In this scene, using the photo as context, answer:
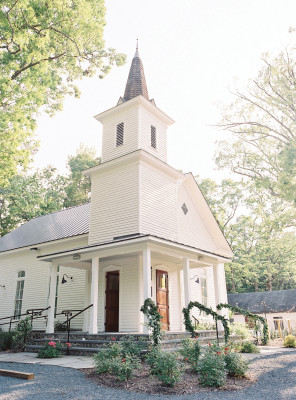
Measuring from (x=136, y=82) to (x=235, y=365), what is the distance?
12.9 metres

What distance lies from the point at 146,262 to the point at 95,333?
287 centimetres

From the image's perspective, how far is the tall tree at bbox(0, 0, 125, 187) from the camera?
10.1 metres

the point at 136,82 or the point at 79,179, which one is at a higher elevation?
the point at 79,179

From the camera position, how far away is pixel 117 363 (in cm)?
627

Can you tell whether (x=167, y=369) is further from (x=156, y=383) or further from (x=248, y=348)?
(x=248, y=348)

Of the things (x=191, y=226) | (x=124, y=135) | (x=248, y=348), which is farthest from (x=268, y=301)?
(x=124, y=135)

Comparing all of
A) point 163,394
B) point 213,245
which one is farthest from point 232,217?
point 163,394

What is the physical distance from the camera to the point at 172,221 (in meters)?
13.7

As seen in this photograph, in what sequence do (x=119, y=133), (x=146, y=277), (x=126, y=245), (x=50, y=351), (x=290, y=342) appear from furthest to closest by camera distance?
(x=119, y=133)
(x=290, y=342)
(x=126, y=245)
(x=146, y=277)
(x=50, y=351)

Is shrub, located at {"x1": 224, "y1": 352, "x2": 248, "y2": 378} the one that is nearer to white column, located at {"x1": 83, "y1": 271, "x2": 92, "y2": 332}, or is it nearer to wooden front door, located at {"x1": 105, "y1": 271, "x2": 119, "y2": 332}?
wooden front door, located at {"x1": 105, "y1": 271, "x2": 119, "y2": 332}

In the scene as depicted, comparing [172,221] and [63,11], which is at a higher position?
[63,11]

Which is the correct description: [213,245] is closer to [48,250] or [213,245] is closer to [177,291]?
[177,291]

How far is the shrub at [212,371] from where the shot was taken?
227 inches

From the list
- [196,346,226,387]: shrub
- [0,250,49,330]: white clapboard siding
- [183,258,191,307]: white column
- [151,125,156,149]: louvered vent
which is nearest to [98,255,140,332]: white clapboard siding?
[183,258,191,307]: white column
